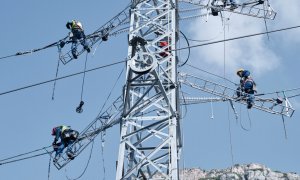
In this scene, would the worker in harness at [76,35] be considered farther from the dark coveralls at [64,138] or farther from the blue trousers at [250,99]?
the blue trousers at [250,99]

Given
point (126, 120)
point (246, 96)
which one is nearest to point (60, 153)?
point (126, 120)

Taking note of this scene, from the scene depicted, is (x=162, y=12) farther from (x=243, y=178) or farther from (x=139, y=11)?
(x=243, y=178)

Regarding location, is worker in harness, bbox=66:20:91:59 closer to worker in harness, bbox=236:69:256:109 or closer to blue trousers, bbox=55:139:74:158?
blue trousers, bbox=55:139:74:158

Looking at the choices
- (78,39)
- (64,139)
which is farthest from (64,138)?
(78,39)

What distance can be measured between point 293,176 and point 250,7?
185 meters

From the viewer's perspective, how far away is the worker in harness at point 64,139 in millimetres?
18964

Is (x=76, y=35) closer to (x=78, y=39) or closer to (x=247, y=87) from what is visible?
(x=78, y=39)

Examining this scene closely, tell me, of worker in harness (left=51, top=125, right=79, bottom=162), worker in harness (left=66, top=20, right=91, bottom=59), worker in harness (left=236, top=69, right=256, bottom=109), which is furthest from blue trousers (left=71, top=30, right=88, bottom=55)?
worker in harness (left=236, top=69, right=256, bottom=109)

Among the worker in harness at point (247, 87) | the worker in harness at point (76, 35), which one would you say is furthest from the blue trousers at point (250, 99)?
the worker in harness at point (76, 35)

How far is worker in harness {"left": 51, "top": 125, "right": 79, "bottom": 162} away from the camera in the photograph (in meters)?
19.0

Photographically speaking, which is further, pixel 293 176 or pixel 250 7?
pixel 293 176

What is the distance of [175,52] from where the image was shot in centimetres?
1529

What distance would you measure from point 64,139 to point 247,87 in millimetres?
7112

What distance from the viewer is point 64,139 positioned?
768 inches
